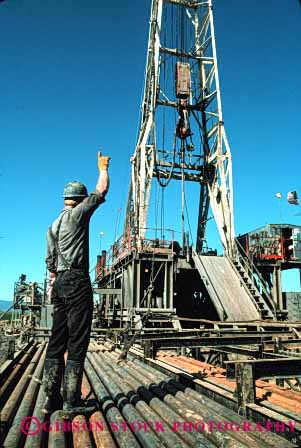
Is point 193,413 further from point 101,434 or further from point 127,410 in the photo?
point 101,434

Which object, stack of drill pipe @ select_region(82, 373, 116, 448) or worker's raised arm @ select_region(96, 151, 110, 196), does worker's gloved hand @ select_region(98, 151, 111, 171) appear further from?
stack of drill pipe @ select_region(82, 373, 116, 448)

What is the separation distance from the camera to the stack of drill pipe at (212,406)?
242 centimetres

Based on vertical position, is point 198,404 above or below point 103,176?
below

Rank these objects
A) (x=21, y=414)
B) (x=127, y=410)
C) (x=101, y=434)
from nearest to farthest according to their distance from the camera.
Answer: (x=101, y=434)
(x=21, y=414)
(x=127, y=410)

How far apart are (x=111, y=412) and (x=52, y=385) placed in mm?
576

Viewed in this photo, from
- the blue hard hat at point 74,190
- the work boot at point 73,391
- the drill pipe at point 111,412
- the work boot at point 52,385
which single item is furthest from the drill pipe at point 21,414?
the blue hard hat at point 74,190

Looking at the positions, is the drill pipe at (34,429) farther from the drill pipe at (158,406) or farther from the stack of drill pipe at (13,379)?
the drill pipe at (158,406)

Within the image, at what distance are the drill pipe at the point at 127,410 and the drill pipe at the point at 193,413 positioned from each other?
13.4 inches

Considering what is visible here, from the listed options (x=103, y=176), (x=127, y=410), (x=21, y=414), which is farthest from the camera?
(x=103, y=176)

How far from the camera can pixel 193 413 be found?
9.89 feet

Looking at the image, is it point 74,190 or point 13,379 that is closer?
point 74,190

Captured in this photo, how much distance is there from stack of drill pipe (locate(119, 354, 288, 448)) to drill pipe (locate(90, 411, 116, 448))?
2.73 feet

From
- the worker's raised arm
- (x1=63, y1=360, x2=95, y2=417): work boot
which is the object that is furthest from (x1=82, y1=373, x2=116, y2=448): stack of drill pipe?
the worker's raised arm

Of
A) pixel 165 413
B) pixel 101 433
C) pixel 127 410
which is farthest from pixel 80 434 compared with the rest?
pixel 165 413
